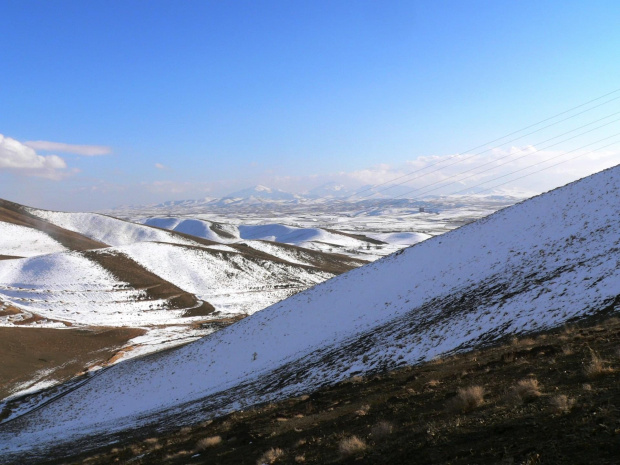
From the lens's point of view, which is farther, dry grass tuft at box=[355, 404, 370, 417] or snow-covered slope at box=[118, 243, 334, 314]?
snow-covered slope at box=[118, 243, 334, 314]

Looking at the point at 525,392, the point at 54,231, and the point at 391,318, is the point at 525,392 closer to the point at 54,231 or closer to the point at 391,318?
the point at 391,318

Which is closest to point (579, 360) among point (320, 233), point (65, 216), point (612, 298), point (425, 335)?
point (612, 298)

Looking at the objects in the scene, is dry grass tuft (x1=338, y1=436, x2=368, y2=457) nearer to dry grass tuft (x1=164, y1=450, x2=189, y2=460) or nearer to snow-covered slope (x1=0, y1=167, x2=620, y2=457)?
dry grass tuft (x1=164, y1=450, x2=189, y2=460)

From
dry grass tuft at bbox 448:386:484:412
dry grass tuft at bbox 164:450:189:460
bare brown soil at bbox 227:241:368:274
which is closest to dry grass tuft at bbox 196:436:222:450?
dry grass tuft at bbox 164:450:189:460

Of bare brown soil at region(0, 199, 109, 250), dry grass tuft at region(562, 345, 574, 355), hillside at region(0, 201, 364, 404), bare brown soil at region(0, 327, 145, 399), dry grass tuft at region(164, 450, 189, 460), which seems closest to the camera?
dry grass tuft at region(562, 345, 574, 355)

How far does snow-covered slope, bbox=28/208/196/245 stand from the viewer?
14550cm

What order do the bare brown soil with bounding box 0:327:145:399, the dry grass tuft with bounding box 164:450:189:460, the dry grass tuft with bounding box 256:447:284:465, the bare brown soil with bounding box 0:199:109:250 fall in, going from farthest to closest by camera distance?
the bare brown soil with bounding box 0:199:109:250 < the bare brown soil with bounding box 0:327:145:399 < the dry grass tuft with bounding box 164:450:189:460 < the dry grass tuft with bounding box 256:447:284:465

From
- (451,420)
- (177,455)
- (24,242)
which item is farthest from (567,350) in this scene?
(24,242)

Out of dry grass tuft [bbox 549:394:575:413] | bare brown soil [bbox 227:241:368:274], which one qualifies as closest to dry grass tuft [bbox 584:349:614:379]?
dry grass tuft [bbox 549:394:575:413]

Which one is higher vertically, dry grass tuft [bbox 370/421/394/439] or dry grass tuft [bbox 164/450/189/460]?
dry grass tuft [bbox 370/421/394/439]

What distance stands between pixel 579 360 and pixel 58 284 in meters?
81.8

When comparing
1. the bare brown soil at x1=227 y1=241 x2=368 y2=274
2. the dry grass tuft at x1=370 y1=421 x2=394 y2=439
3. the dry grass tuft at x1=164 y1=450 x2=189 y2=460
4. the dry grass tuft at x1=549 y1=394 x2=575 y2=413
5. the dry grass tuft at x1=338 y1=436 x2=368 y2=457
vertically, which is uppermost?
the dry grass tuft at x1=549 y1=394 x2=575 y2=413

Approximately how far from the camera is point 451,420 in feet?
24.0

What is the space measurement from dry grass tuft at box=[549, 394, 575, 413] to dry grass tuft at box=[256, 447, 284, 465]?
18.5 feet
